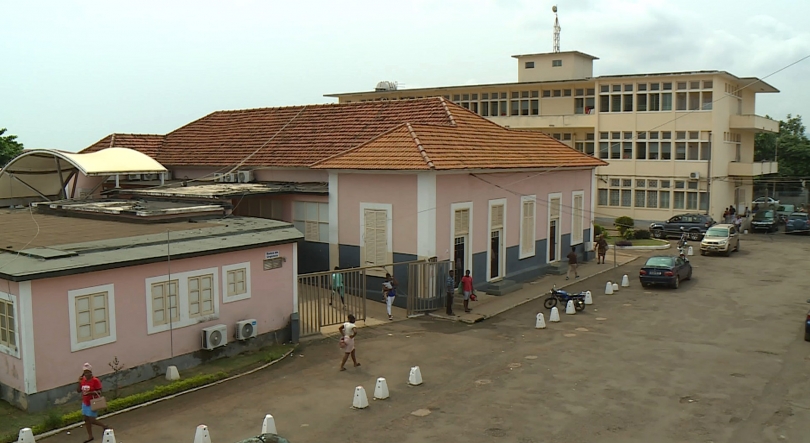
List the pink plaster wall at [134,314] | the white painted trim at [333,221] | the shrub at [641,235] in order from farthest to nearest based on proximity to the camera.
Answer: the shrub at [641,235] < the white painted trim at [333,221] < the pink plaster wall at [134,314]

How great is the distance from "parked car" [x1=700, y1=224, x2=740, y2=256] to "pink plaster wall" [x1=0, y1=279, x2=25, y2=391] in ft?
102

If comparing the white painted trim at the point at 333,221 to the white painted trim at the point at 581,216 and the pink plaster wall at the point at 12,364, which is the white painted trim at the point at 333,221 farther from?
the pink plaster wall at the point at 12,364

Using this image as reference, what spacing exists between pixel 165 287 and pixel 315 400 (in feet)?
15.3

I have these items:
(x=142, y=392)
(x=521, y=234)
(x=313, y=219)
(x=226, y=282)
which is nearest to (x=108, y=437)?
(x=142, y=392)

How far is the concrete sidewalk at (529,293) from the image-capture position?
76.4 feet

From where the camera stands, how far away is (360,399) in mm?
14586

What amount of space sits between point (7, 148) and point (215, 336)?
39.9 m

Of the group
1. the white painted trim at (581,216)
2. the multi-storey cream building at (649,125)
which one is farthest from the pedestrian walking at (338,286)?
the multi-storey cream building at (649,125)

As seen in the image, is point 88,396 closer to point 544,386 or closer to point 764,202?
point 544,386

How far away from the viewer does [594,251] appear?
118 ft

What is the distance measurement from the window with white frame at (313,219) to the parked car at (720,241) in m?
20.0

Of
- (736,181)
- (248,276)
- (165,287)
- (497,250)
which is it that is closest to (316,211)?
(497,250)

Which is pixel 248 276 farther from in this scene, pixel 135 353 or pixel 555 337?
pixel 555 337

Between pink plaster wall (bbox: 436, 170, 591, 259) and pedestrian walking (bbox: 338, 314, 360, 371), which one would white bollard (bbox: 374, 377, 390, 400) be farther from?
pink plaster wall (bbox: 436, 170, 591, 259)
